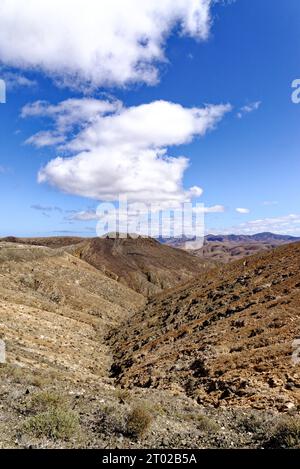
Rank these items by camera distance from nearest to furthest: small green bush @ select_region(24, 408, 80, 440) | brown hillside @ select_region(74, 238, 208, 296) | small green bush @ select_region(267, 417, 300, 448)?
small green bush @ select_region(267, 417, 300, 448) → small green bush @ select_region(24, 408, 80, 440) → brown hillside @ select_region(74, 238, 208, 296)

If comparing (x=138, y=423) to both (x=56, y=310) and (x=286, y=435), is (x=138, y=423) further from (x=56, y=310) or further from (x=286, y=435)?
(x=56, y=310)

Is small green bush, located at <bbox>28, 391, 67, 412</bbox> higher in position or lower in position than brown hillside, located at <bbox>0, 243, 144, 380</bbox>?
higher

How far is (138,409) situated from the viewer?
10.4m

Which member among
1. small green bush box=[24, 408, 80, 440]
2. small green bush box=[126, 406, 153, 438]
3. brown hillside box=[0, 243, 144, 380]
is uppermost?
small green bush box=[24, 408, 80, 440]

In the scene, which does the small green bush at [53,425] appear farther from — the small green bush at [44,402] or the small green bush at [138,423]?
the small green bush at [138,423]

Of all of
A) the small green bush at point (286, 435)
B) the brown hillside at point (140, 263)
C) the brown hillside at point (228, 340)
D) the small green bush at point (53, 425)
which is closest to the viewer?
the small green bush at point (286, 435)

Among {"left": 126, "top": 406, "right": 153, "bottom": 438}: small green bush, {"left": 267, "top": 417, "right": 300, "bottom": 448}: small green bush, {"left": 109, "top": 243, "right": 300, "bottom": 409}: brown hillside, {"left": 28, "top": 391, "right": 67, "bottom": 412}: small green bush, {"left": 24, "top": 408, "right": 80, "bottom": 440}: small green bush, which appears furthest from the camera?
{"left": 109, "top": 243, "right": 300, "bottom": 409}: brown hillside

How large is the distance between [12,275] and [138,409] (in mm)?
38238

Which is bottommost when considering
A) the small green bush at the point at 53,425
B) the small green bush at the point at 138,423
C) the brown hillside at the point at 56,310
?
the brown hillside at the point at 56,310

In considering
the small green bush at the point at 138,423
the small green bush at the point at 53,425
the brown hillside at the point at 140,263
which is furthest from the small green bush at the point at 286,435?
the brown hillside at the point at 140,263

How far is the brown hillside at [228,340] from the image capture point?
14.7 metres

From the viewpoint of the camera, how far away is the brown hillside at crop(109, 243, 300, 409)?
14656 mm

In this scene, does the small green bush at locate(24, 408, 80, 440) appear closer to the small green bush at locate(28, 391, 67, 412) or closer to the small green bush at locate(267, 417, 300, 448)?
the small green bush at locate(28, 391, 67, 412)

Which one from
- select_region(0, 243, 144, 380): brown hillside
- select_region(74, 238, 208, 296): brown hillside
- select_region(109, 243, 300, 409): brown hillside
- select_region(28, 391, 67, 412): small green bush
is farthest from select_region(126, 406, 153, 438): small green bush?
select_region(74, 238, 208, 296): brown hillside
